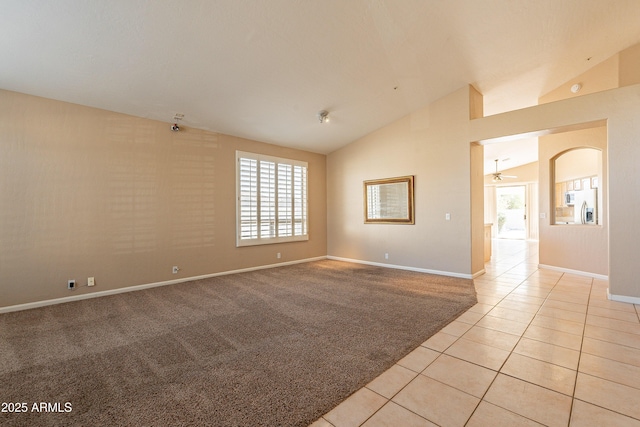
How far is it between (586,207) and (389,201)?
3.77 meters

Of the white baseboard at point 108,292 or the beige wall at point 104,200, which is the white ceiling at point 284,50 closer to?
the beige wall at point 104,200

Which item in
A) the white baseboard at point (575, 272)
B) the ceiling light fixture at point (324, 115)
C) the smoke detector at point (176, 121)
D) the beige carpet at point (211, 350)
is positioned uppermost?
the ceiling light fixture at point (324, 115)

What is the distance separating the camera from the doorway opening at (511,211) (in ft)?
37.2

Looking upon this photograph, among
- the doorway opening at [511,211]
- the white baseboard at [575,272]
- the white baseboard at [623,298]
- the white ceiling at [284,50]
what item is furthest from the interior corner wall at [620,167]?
the doorway opening at [511,211]

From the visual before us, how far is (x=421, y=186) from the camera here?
17.8 feet

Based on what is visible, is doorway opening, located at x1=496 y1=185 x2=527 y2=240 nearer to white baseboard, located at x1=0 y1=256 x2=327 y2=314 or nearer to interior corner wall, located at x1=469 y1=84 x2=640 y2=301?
interior corner wall, located at x1=469 y1=84 x2=640 y2=301

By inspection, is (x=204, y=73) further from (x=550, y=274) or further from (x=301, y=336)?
(x=550, y=274)

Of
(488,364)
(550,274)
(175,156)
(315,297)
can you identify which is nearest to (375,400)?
(488,364)

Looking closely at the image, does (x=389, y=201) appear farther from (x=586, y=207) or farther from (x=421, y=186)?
(x=586, y=207)

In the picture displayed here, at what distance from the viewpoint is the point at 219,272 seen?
5254 millimetres

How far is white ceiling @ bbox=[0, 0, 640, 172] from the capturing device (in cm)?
269

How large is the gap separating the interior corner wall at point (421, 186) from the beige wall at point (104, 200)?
2697 mm

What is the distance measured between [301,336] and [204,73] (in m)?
3.38

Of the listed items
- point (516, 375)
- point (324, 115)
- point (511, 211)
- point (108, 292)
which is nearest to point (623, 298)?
point (516, 375)
